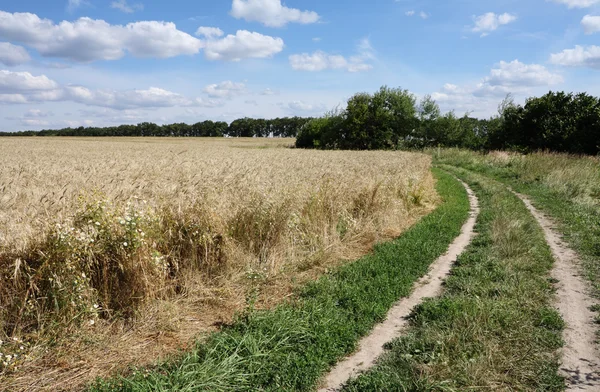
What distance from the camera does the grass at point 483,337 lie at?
4.09 metres

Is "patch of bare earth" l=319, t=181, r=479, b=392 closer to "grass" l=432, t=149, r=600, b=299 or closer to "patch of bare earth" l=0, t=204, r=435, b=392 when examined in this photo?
"patch of bare earth" l=0, t=204, r=435, b=392

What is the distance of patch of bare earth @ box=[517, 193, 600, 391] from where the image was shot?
13.9 feet

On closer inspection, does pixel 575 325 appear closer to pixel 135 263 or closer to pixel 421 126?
pixel 135 263

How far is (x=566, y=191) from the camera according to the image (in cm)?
1571

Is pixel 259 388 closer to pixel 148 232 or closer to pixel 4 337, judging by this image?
pixel 148 232

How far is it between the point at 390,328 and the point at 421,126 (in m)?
57.6

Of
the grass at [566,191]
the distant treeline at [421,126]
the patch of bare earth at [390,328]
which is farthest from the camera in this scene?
the distant treeline at [421,126]

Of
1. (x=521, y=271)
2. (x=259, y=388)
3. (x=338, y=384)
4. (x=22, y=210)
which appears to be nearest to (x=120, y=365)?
(x=259, y=388)

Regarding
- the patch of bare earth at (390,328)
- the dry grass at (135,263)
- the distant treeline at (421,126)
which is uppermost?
the distant treeline at (421,126)

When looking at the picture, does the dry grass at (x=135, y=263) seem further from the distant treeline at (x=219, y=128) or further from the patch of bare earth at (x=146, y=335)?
the distant treeline at (x=219, y=128)

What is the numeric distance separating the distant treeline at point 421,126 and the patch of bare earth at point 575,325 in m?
35.8

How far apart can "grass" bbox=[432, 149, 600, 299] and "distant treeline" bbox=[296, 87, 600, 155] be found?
14.4m

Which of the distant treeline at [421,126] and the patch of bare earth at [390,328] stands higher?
the distant treeline at [421,126]

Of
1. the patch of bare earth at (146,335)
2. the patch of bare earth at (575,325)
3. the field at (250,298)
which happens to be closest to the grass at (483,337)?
the field at (250,298)
